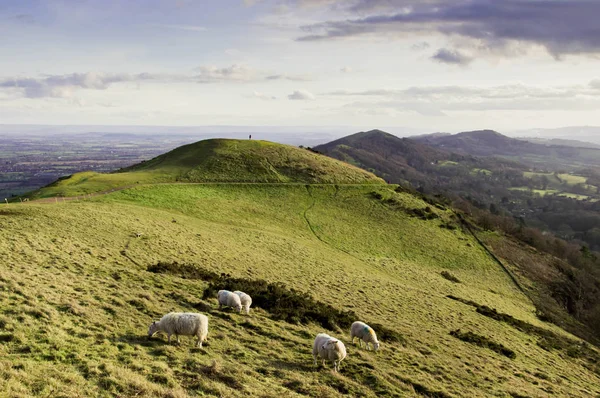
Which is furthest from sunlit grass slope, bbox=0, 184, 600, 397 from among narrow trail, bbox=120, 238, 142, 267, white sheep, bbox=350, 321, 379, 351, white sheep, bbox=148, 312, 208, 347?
white sheep, bbox=350, 321, 379, 351

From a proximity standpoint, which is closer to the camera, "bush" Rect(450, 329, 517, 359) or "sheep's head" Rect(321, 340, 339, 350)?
"sheep's head" Rect(321, 340, 339, 350)

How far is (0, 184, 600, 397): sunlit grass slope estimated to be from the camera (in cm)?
1263

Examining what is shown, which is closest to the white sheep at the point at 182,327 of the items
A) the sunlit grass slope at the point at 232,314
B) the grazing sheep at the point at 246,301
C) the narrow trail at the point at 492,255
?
the sunlit grass slope at the point at 232,314

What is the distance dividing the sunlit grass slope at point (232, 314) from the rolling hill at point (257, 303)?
0.10 meters

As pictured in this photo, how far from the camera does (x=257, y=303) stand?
22422 mm

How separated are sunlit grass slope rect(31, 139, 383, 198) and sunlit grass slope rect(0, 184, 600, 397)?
1210 cm

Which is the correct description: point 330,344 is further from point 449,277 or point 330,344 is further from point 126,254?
point 449,277

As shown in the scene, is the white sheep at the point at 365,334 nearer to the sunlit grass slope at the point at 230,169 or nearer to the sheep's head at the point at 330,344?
the sheep's head at the point at 330,344

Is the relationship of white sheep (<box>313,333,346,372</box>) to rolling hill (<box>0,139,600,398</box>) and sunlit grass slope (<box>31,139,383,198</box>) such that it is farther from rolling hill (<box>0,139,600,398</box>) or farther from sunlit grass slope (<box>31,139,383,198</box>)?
sunlit grass slope (<box>31,139,383,198</box>)

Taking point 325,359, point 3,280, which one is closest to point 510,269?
point 325,359

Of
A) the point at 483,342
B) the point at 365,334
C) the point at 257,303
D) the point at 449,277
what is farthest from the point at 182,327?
the point at 449,277

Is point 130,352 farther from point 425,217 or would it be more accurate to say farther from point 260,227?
point 425,217

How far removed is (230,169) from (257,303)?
54.2m

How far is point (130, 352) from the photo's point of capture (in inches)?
534
